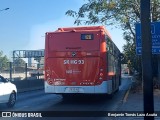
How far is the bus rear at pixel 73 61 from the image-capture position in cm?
1438

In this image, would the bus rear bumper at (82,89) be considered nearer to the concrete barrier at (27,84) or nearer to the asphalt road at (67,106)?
the asphalt road at (67,106)

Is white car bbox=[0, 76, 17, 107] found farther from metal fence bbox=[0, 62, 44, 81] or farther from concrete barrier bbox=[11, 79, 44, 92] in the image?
concrete barrier bbox=[11, 79, 44, 92]

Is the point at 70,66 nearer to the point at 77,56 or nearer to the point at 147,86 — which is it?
the point at 77,56

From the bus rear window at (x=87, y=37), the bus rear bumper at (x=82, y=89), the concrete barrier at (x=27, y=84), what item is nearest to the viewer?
the bus rear bumper at (x=82, y=89)

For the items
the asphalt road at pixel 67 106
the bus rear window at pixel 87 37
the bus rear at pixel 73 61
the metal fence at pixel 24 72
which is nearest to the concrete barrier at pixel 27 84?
the metal fence at pixel 24 72

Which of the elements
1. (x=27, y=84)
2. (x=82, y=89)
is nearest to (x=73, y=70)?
(x=82, y=89)

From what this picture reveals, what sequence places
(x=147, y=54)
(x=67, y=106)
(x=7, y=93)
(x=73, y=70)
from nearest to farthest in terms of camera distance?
(x=147, y=54)
(x=7, y=93)
(x=67, y=106)
(x=73, y=70)

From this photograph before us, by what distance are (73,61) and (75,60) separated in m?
0.10

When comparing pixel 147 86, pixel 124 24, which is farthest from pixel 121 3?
pixel 147 86

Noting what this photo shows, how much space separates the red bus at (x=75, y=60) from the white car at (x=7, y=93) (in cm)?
144

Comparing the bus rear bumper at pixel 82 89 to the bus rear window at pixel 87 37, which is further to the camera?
the bus rear window at pixel 87 37

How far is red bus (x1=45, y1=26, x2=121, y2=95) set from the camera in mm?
14367

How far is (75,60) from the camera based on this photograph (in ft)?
48.1

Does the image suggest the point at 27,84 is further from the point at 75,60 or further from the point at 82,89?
the point at 82,89
